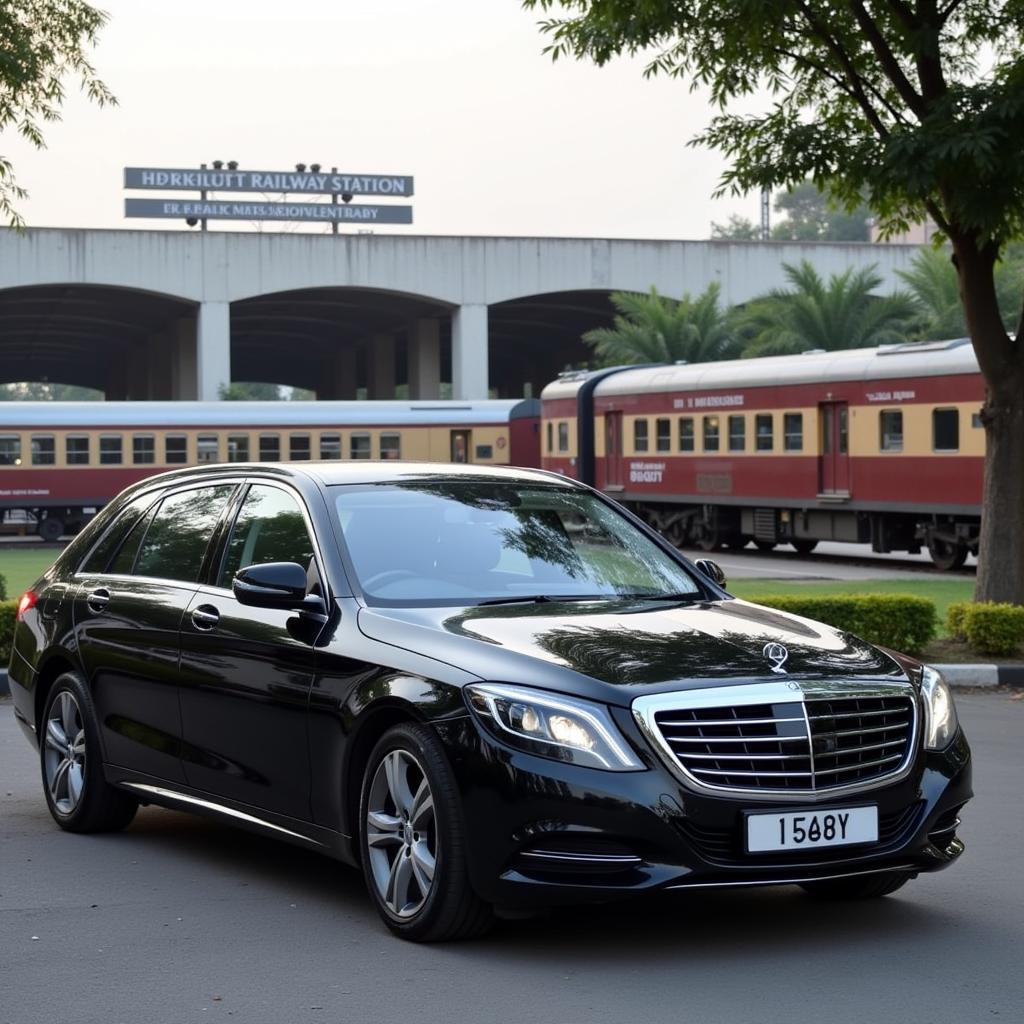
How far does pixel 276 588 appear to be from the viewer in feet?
21.7

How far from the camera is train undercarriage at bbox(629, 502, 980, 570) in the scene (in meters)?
28.8

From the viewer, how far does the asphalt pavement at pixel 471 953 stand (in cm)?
522

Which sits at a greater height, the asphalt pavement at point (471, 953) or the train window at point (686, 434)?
the train window at point (686, 434)

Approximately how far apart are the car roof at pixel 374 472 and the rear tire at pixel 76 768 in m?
1.13

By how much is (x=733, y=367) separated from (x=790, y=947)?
29221mm

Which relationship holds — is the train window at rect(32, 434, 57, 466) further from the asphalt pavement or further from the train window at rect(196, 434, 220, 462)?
the asphalt pavement

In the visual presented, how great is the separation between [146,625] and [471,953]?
7.85 ft

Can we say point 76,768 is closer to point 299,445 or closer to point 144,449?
point 144,449

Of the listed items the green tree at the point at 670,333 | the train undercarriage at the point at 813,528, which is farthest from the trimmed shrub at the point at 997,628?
the green tree at the point at 670,333

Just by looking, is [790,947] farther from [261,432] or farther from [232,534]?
[261,432]

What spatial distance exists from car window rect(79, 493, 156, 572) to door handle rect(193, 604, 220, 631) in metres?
1.15

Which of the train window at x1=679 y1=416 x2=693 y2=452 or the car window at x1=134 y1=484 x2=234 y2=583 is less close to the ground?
the train window at x1=679 y1=416 x2=693 y2=452

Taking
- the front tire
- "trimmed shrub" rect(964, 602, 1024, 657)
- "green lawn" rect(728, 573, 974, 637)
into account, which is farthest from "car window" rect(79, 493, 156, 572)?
"green lawn" rect(728, 573, 974, 637)

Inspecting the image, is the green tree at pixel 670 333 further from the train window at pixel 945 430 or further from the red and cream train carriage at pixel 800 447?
the train window at pixel 945 430
